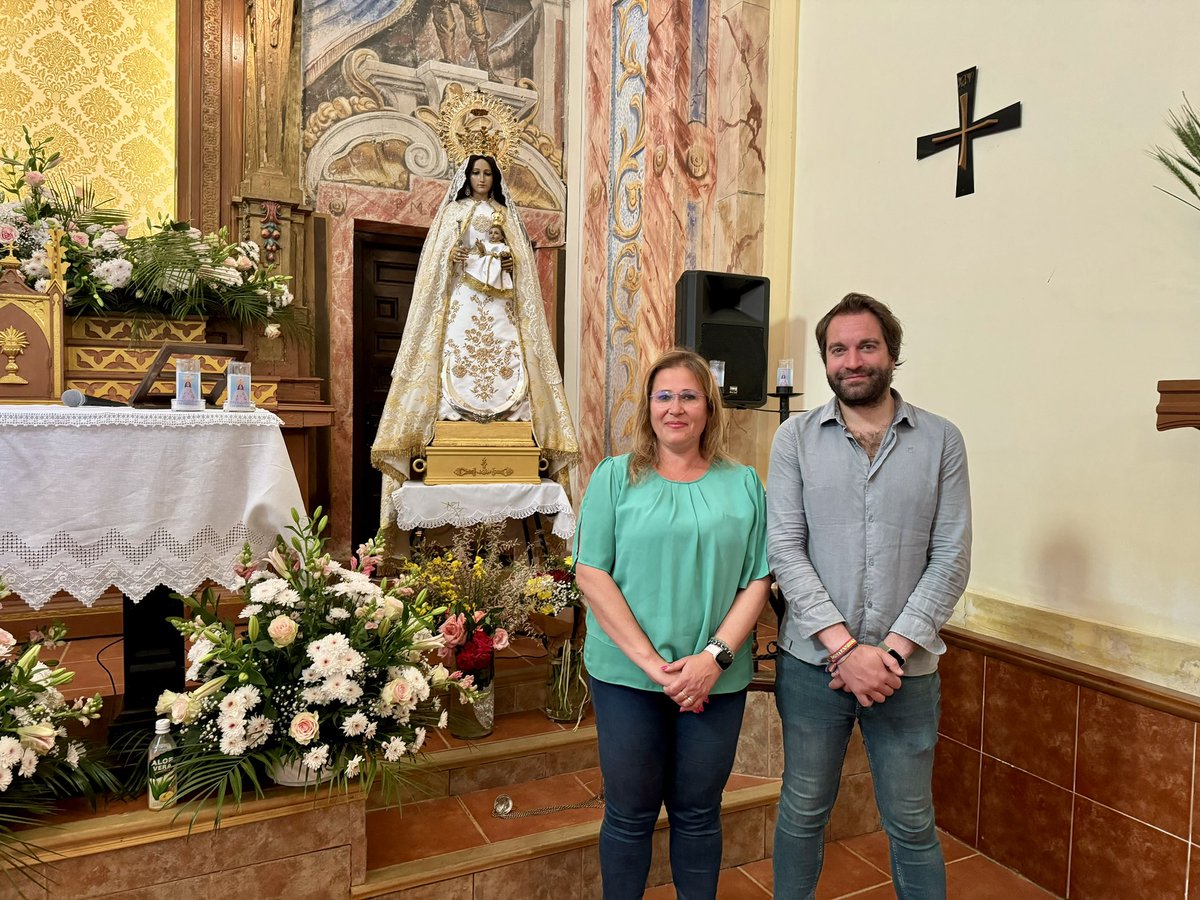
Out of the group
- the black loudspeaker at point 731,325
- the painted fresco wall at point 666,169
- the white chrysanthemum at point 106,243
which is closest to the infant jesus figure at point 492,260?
the painted fresco wall at point 666,169

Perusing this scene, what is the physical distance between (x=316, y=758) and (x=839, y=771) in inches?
52.8

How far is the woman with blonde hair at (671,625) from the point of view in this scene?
192 centimetres

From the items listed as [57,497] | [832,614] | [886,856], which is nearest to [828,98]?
[832,614]

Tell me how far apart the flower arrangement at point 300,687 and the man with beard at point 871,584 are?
3.49ft

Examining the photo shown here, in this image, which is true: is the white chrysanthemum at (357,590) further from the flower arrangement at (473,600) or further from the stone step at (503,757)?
the stone step at (503,757)

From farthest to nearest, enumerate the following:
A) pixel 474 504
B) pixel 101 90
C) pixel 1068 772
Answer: pixel 101 90 → pixel 474 504 → pixel 1068 772

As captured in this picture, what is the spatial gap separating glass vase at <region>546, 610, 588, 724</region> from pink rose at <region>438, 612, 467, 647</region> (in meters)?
0.54

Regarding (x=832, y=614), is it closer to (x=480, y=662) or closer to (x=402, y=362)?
(x=480, y=662)

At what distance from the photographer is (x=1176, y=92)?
2.43 metres

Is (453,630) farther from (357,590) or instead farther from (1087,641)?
(1087,641)

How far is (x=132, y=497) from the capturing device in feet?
7.28

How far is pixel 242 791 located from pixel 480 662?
39.5 inches

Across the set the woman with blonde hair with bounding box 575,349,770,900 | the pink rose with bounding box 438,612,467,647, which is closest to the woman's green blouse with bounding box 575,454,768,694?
the woman with blonde hair with bounding box 575,349,770,900

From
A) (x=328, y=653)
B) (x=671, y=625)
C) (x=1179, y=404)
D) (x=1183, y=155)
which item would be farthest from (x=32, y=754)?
(x=1183, y=155)
